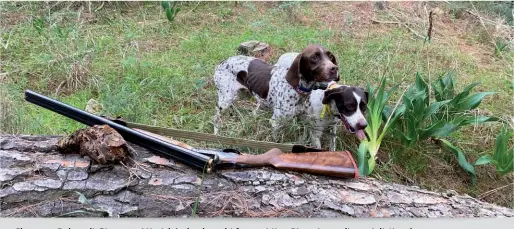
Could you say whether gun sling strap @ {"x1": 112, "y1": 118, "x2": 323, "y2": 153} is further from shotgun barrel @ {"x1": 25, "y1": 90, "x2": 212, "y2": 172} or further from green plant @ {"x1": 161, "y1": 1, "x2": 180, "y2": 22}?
green plant @ {"x1": 161, "y1": 1, "x2": 180, "y2": 22}

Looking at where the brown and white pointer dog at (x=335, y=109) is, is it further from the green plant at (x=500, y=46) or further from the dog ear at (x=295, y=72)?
the green plant at (x=500, y=46)

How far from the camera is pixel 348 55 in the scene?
4.57m

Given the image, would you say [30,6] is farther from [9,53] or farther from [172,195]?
[172,195]

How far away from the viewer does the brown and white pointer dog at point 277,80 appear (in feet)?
9.36

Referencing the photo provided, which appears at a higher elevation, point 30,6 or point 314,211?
point 30,6

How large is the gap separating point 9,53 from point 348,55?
3.13 meters

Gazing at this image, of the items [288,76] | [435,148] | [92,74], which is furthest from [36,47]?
[435,148]

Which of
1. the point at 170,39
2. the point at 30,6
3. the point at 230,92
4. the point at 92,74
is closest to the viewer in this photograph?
the point at 230,92

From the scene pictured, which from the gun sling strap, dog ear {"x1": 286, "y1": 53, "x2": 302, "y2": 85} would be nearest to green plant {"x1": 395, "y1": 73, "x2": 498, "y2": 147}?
dog ear {"x1": 286, "y1": 53, "x2": 302, "y2": 85}

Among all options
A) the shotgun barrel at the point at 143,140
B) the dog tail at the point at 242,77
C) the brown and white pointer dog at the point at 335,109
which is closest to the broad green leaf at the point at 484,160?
the brown and white pointer dog at the point at 335,109

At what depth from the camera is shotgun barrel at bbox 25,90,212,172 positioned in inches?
79.4

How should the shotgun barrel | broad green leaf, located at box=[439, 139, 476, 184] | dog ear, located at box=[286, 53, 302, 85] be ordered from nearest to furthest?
the shotgun barrel, dog ear, located at box=[286, 53, 302, 85], broad green leaf, located at box=[439, 139, 476, 184]

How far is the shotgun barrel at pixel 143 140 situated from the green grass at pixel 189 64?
2.70 feet

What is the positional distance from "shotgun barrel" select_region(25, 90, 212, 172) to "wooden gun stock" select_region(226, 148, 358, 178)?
0.12 meters
